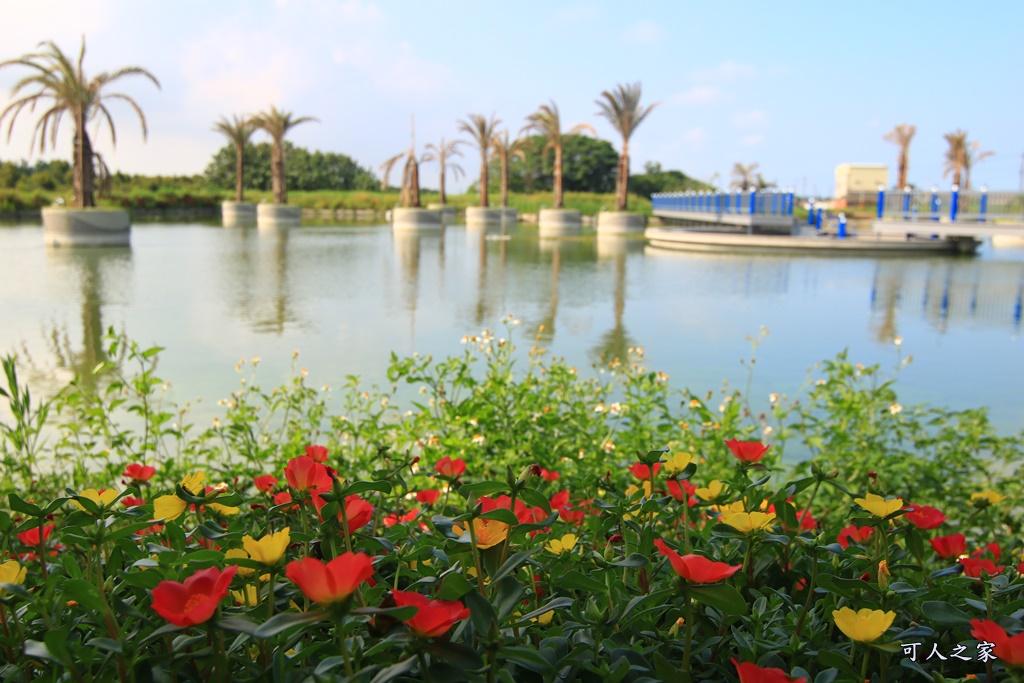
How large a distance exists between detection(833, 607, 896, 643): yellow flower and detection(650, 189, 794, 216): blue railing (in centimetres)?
2353

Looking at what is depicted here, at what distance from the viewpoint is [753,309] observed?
9844 millimetres

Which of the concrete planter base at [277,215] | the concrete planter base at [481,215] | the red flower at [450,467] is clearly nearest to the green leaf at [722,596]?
the red flower at [450,467]

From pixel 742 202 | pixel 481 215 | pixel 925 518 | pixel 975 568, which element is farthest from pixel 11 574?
pixel 481 215

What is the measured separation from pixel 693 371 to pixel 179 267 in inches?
440

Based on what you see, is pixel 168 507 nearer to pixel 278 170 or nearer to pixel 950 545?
pixel 950 545

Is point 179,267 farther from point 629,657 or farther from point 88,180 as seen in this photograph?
point 629,657

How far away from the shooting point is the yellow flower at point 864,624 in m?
0.81

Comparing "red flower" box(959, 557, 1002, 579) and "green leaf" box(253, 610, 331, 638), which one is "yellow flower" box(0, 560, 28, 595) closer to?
"green leaf" box(253, 610, 331, 638)

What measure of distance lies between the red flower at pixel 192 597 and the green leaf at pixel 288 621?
0.05m

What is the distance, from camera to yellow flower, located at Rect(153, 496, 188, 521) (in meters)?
1.02

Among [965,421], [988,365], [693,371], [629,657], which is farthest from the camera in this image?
[988,365]

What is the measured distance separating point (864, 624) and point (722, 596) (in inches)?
7.0

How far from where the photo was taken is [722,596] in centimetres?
76

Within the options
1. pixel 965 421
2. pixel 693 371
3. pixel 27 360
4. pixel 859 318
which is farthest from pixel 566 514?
pixel 859 318
